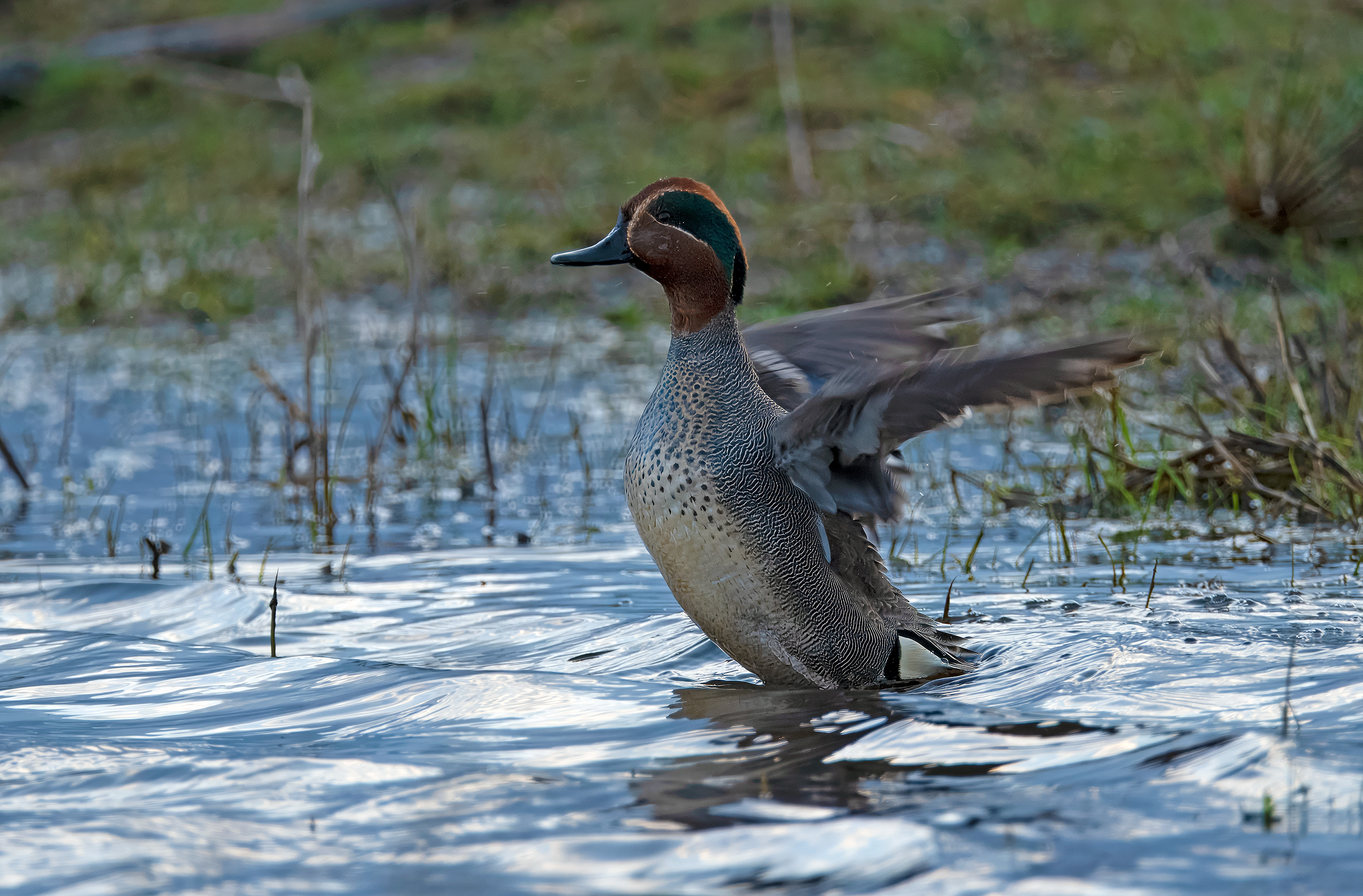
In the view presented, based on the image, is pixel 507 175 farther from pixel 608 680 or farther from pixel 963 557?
pixel 608 680

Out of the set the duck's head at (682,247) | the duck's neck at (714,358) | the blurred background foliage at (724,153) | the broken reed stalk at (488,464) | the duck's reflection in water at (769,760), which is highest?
the blurred background foliage at (724,153)

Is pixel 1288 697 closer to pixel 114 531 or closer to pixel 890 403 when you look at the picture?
pixel 890 403

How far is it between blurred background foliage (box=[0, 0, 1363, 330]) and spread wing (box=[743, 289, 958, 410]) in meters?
2.15

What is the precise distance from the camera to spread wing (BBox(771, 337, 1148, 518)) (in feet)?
8.66

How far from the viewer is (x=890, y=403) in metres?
2.79

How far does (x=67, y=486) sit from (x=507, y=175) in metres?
5.92

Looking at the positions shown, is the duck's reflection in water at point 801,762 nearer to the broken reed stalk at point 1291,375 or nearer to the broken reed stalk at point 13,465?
the broken reed stalk at point 1291,375

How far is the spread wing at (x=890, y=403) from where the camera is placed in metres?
2.64

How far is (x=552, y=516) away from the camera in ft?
17.3

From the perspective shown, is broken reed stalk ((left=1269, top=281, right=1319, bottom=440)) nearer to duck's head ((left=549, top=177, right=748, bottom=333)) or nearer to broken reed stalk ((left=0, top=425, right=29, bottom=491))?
duck's head ((left=549, top=177, right=748, bottom=333))

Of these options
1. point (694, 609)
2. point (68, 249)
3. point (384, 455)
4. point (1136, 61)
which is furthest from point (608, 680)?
point (1136, 61)

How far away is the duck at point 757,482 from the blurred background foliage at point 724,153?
247cm

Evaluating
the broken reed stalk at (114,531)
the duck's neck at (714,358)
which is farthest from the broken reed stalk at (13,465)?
the duck's neck at (714,358)

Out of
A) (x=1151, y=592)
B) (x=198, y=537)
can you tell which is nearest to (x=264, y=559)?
(x=198, y=537)
